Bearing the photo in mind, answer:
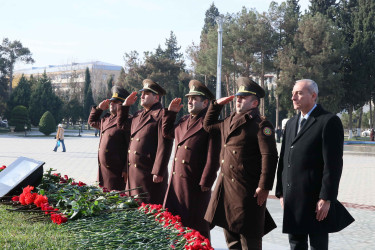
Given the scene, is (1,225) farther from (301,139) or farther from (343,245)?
(343,245)

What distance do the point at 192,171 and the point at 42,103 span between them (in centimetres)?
4636

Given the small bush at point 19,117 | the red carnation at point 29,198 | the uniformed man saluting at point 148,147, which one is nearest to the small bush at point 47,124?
the small bush at point 19,117

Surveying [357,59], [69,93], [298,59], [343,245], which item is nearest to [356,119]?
[357,59]

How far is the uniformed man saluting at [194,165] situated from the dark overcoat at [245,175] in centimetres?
41

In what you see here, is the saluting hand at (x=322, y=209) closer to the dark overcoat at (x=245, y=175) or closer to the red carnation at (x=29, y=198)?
the dark overcoat at (x=245, y=175)

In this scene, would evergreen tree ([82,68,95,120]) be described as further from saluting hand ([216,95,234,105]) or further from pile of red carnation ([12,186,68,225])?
pile of red carnation ([12,186,68,225])

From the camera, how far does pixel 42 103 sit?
160ft

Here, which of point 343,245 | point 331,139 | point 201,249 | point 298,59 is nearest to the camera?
point 201,249

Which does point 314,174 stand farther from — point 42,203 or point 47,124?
point 47,124

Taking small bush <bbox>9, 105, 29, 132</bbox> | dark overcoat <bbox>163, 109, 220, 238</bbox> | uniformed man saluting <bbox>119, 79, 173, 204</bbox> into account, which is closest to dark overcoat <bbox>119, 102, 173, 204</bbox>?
uniformed man saluting <bbox>119, 79, 173, 204</bbox>

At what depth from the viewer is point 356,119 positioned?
2362 inches

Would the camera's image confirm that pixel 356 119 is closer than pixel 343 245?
No

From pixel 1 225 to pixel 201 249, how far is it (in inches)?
62.4

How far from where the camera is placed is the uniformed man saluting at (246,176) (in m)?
3.99
